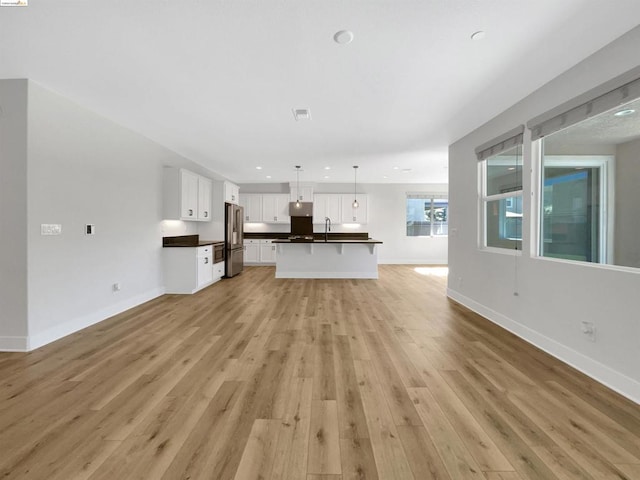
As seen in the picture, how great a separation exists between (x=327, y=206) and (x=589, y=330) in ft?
22.8

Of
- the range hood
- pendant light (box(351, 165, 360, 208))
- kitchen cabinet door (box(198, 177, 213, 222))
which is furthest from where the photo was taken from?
the range hood

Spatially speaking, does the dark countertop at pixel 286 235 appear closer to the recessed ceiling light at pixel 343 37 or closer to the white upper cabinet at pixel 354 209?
the white upper cabinet at pixel 354 209

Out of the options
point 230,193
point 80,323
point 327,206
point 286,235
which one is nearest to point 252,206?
point 286,235

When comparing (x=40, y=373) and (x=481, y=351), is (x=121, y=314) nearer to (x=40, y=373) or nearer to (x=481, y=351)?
(x=40, y=373)

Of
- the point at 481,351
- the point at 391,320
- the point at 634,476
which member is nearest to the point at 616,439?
the point at 634,476

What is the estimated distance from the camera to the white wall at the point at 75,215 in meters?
2.71

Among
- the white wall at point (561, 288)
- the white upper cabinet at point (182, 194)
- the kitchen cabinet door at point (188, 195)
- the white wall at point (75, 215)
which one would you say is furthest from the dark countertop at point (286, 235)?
the white wall at point (561, 288)

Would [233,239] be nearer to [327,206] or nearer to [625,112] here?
[327,206]

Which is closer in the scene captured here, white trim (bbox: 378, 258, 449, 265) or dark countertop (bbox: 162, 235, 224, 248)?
dark countertop (bbox: 162, 235, 224, 248)

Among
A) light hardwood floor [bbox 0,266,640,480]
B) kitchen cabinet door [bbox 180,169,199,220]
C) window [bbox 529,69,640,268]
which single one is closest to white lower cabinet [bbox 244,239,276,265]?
kitchen cabinet door [bbox 180,169,199,220]

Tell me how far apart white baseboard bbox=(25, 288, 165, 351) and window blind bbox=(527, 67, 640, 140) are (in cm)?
537

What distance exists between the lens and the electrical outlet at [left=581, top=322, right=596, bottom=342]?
2.29 metres

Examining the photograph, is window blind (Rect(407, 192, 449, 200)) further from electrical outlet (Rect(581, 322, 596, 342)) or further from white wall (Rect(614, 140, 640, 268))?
electrical outlet (Rect(581, 322, 596, 342))

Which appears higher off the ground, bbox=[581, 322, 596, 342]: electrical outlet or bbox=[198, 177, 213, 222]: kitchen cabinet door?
bbox=[198, 177, 213, 222]: kitchen cabinet door
